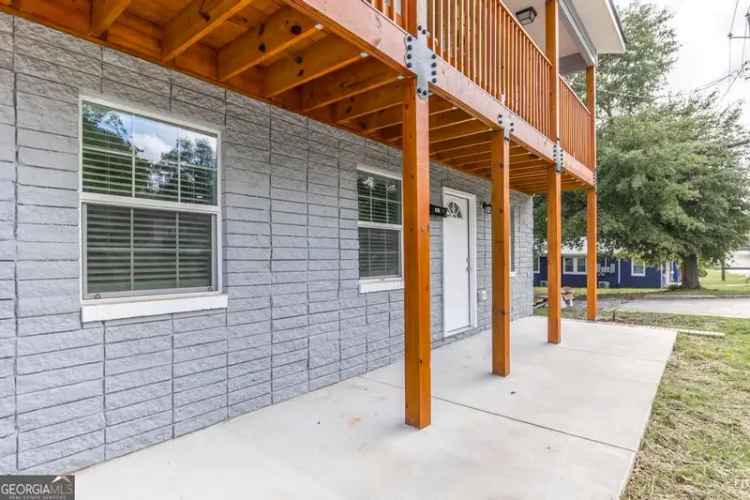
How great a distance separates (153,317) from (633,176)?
1274cm

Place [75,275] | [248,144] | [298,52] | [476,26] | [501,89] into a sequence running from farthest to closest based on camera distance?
[501,89] → [476,26] → [248,144] → [298,52] → [75,275]

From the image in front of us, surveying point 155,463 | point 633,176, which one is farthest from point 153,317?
point 633,176

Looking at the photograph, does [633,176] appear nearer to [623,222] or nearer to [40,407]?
[623,222]

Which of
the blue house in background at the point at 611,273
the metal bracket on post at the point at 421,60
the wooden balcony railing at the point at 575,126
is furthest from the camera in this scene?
the blue house in background at the point at 611,273

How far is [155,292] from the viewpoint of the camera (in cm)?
262

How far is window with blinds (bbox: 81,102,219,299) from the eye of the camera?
2367 mm

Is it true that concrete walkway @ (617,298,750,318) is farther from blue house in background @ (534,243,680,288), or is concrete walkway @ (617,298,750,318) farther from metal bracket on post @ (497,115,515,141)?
blue house in background @ (534,243,680,288)

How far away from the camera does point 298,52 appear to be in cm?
280

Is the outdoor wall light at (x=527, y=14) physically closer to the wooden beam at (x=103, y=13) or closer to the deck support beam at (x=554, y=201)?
the deck support beam at (x=554, y=201)

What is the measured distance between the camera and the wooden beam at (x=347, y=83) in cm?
285

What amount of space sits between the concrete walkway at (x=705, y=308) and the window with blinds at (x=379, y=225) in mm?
7809

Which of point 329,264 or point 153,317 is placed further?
point 329,264

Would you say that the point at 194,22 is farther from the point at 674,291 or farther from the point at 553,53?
the point at 674,291

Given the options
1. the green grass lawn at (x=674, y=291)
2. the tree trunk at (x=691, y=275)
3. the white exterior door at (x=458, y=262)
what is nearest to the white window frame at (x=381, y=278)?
the white exterior door at (x=458, y=262)
